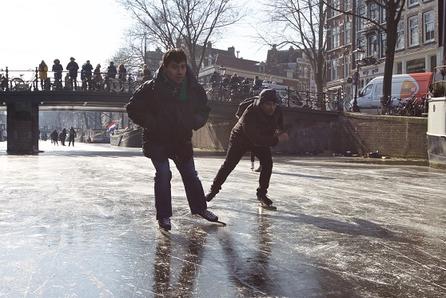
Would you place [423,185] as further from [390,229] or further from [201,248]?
[201,248]

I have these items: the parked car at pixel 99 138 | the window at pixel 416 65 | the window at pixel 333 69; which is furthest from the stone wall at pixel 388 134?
the parked car at pixel 99 138

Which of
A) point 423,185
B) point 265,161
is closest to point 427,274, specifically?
point 265,161

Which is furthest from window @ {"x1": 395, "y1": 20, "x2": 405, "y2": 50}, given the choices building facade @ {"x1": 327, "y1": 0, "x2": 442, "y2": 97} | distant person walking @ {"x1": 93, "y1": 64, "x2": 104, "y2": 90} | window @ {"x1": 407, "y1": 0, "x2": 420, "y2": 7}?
distant person walking @ {"x1": 93, "y1": 64, "x2": 104, "y2": 90}

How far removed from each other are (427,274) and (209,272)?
1334 millimetres

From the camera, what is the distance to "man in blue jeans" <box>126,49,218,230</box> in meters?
4.50

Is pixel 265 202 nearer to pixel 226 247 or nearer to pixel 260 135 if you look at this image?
pixel 260 135

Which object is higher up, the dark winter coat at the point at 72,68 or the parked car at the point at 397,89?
the dark winter coat at the point at 72,68

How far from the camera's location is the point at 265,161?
6.12 m

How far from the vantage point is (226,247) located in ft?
13.1

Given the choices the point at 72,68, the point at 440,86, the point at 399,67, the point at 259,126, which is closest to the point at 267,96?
the point at 259,126

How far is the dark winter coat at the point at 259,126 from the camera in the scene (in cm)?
593

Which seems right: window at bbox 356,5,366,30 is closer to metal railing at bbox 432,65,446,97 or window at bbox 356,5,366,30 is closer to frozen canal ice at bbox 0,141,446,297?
metal railing at bbox 432,65,446,97

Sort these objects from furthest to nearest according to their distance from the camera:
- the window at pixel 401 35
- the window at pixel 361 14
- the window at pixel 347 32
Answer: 1. the window at pixel 347 32
2. the window at pixel 361 14
3. the window at pixel 401 35

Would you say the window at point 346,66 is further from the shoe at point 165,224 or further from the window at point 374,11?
the shoe at point 165,224
